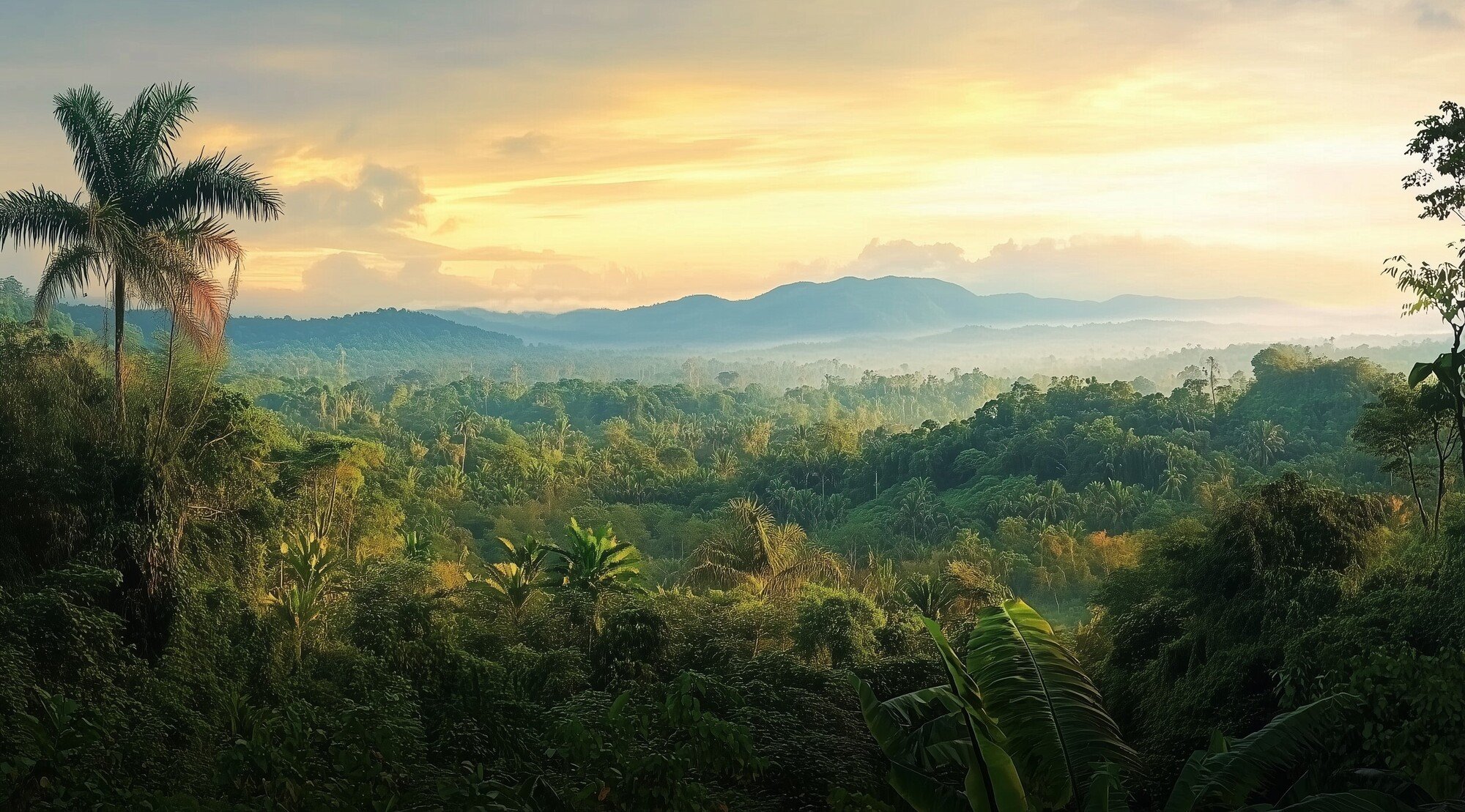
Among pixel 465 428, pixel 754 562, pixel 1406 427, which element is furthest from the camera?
pixel 465 428

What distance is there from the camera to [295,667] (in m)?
19.2

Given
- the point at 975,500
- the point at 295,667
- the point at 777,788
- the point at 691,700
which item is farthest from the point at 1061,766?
the point at 975,500

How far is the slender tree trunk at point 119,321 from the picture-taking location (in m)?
18.8

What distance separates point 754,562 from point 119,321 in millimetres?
21310

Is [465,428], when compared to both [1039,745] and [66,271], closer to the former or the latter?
[66,271]

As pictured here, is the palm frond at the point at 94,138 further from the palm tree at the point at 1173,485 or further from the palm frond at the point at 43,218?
the palm tree at the point at 1173,485

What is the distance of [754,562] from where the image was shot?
35.9 m

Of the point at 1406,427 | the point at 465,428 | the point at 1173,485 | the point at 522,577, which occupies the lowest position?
the point at 1173,485

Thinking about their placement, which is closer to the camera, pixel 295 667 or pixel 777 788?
pixel 777 788

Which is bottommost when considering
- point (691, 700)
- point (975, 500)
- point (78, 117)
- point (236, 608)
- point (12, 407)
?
point (975, 500)

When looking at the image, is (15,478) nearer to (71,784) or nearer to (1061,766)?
(71,784)

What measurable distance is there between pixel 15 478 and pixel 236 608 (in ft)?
13.8

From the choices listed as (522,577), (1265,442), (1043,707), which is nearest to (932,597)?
(522,577)

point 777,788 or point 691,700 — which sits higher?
point 691,700
